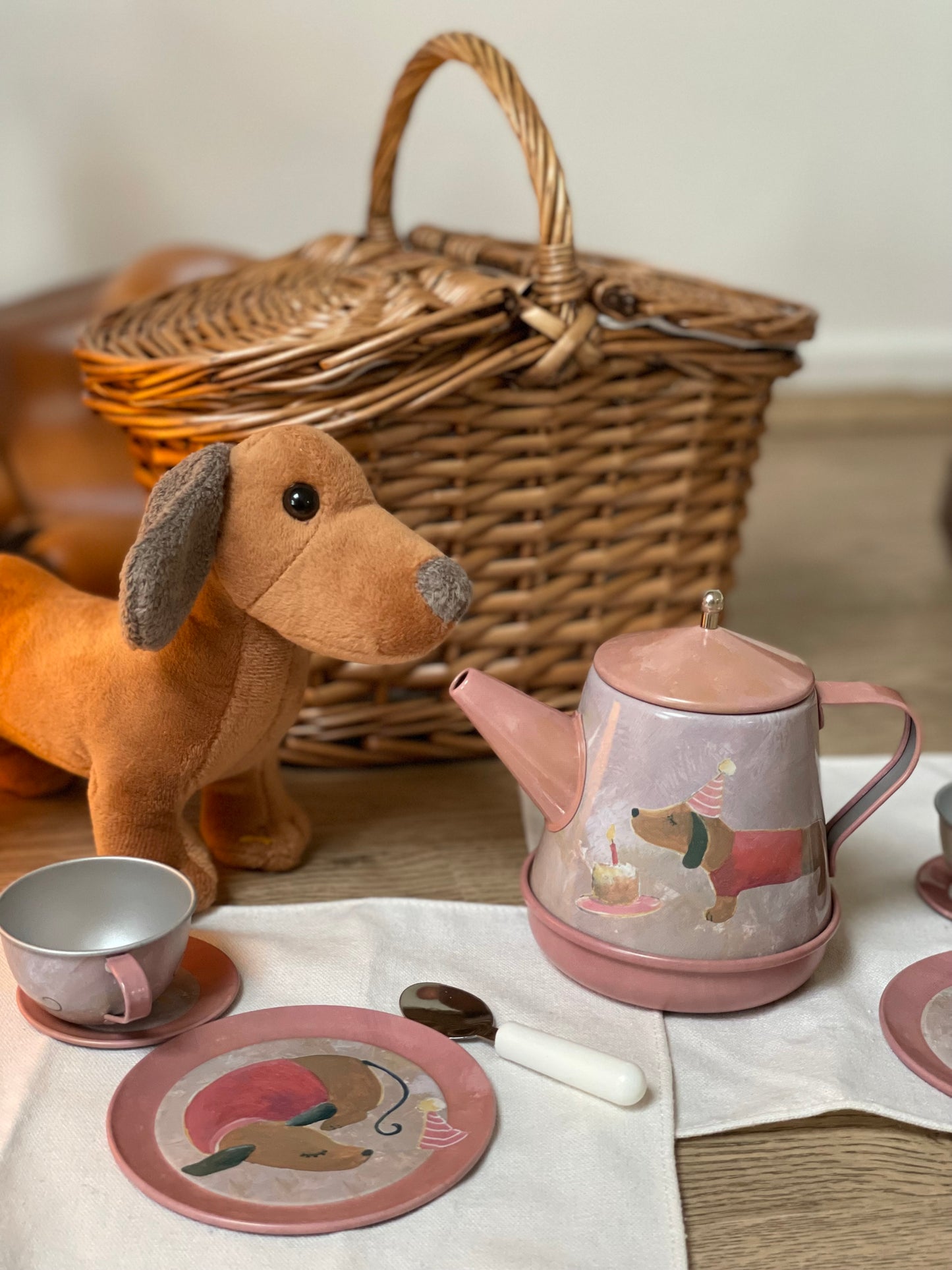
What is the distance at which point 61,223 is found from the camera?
1.36 metres

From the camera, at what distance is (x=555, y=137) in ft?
4.97

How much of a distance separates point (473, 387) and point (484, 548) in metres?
0.11

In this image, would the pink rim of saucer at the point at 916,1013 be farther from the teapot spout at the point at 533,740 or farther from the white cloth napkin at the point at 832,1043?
the teapot spout at the point at 533,740

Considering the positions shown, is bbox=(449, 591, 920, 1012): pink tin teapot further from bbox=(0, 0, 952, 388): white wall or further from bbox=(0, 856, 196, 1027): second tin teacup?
bbox=(0, 0, 952, 388): white wall

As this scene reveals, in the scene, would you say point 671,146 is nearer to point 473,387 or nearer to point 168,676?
point 473,387

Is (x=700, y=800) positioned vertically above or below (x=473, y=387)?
below

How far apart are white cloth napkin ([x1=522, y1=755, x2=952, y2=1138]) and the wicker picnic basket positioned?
26cm

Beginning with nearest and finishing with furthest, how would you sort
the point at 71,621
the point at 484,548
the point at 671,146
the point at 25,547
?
the point at 71,621 → the point at 484,548 → the point at 25,547 → the point at 671,146

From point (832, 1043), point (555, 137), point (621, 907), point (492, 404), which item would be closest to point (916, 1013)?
point (832, 1043)

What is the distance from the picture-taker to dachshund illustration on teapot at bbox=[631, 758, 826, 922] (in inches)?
20.2

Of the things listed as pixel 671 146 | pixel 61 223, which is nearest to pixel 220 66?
pixel 61 223

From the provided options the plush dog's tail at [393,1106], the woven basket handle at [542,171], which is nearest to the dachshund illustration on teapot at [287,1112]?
the plush dog's tail at [393,1106]

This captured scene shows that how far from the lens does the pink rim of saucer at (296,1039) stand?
0.43 meters

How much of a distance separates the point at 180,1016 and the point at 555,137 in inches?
51.1
